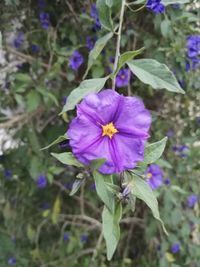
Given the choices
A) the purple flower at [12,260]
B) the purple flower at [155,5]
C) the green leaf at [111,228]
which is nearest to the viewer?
the green leaf at [111,228]

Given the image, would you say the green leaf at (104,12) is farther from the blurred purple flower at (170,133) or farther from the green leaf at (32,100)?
the blurred purple flower at (170,133)

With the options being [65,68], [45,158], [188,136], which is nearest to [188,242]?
[188,136]

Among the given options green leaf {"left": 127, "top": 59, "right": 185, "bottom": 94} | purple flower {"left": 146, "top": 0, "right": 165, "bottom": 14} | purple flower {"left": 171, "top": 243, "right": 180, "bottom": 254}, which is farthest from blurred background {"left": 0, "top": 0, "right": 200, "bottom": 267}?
green leaf {"left": 127, "top": 59, "right": 185, "bottom": 94}

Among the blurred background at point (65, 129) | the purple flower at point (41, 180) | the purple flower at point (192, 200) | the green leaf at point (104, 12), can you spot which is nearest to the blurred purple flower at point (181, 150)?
the blurred background at point (65, 129)

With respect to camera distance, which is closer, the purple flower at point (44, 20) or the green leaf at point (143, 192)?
the green leaf at point (143, 192)

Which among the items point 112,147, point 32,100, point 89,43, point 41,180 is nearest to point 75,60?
point 89,43

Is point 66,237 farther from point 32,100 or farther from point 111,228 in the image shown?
point 111,228
